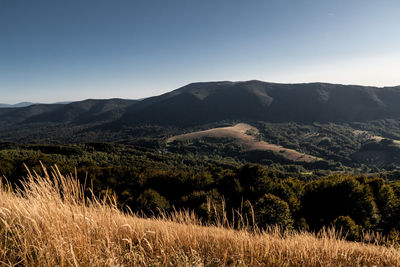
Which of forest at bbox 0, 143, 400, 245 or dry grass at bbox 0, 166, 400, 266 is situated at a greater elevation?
dry grass at bbox 0, 166, 400, 266

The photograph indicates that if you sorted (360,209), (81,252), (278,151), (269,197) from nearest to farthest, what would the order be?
(81,252), (269,197), (360,209), (278,151)

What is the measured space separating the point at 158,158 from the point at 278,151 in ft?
414

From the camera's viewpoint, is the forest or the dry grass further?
the forest

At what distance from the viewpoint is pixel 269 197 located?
57.7 feet

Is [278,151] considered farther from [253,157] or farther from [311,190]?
[311,190]

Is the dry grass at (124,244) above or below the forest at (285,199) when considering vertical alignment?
above

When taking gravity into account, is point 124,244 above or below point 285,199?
above

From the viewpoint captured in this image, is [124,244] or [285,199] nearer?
[124,244]

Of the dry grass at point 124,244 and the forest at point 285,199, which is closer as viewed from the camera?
the dry grass at point 124,244

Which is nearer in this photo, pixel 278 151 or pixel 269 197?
pixel 269 197

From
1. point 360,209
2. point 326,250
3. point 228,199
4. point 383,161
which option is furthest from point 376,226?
point 383,161

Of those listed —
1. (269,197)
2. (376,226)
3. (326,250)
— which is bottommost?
(376,226)

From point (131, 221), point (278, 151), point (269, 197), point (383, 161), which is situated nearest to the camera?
point (131, 221)

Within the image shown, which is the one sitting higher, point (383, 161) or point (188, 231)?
point (188, 231)
